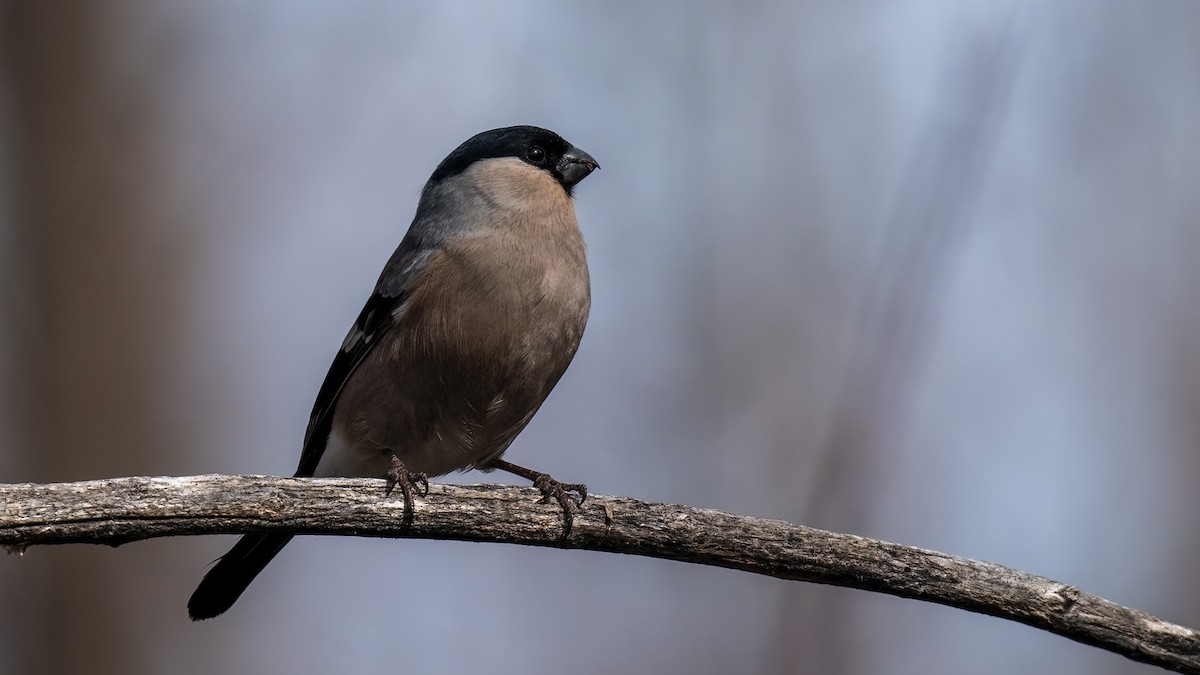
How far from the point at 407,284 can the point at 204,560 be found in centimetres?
370

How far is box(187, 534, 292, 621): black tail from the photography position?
5309mm

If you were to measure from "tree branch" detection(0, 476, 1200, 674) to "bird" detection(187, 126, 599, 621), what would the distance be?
1.01 metres

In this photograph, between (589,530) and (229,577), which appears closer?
(589,530)

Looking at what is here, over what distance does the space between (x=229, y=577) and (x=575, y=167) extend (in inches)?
110

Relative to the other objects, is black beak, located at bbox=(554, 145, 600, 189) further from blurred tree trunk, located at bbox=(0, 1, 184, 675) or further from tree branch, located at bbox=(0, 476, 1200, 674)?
blurred tree trunk, located at bbox=(0, 1, 184, 675)

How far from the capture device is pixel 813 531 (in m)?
4.07

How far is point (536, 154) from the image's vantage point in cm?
640

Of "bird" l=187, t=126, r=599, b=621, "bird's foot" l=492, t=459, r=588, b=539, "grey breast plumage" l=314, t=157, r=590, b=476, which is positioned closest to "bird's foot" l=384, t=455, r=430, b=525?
"bird's foot" l=492, t=459, r=588, b=539

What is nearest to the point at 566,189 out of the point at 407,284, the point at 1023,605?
the point at 407,284

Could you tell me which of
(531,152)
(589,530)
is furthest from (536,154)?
(589,530)

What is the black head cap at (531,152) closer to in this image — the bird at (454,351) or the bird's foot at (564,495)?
the bird at (454,351)

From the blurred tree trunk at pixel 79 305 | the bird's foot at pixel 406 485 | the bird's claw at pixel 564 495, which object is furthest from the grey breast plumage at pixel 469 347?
the blurred tree trunk at pixel 79 305

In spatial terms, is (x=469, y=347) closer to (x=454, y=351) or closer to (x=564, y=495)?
(x=454, y=351)

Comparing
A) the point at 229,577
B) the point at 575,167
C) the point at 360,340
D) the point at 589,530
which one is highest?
the point at 575,167
